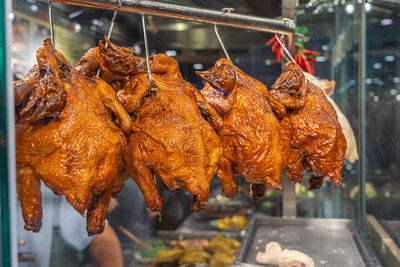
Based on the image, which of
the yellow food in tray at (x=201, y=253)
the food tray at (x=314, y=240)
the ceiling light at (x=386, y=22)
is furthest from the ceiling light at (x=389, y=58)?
the yellow food in tray at (x=201, y=253)

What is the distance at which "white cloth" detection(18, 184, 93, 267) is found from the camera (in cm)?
259

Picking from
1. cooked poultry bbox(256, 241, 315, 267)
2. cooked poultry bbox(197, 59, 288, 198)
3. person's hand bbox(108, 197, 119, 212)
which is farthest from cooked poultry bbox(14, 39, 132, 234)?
person's hand bbox(108, 197, 119, 212)

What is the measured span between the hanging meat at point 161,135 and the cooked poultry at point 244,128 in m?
0.16

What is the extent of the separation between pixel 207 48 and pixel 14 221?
2.35 meters

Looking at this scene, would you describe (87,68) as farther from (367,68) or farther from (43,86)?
(367,68)

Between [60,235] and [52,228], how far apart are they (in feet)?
0.31

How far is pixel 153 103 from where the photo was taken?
1515 millimetres

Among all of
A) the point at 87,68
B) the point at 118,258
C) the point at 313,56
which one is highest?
the point at 313,56

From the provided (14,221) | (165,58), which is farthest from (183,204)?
(14,221)

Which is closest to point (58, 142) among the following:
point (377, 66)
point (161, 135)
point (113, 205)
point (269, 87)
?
point (161, 135)

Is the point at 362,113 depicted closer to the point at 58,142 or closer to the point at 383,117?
the point at 383,117

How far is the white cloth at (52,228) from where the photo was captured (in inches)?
102

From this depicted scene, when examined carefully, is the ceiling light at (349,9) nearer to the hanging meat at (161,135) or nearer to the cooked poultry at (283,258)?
the cooked poultry at (283,258)

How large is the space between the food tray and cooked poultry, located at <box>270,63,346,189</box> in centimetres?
78
